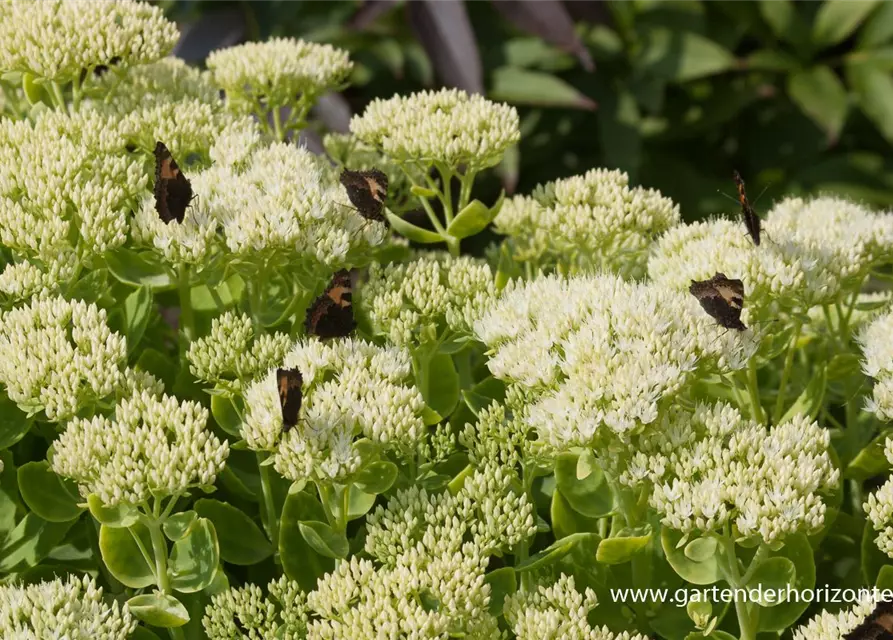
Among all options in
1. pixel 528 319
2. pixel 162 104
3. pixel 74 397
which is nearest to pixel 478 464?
pixel 528 319

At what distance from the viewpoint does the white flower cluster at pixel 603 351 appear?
1.45m

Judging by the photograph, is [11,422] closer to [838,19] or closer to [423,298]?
[423,298]

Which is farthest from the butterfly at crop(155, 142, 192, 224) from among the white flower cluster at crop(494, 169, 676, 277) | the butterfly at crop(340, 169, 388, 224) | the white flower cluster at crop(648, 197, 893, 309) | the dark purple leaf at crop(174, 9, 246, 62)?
the dark purple leaf at crop(174, 9, 246, 62)

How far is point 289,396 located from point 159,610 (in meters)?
0.32

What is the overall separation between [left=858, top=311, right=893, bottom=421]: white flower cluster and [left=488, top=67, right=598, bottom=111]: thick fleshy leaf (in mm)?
1818

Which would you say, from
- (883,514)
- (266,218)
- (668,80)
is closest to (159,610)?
(266,218)

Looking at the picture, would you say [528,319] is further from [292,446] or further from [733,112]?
[733,112]

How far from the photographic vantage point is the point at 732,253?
172cm

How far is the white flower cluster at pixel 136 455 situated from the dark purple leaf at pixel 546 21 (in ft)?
6.68

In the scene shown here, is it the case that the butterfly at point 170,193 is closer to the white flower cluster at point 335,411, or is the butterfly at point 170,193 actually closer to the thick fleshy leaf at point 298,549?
the white flower cluster at point 335,411

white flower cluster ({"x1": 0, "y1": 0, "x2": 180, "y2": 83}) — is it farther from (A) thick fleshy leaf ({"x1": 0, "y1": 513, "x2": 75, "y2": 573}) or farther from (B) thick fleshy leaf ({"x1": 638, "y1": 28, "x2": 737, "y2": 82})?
(B) thick fleshy leaf ({"x1": 638, "y1": 28, "x2": 737, "y2": 82})

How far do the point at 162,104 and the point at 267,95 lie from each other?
0.28 m

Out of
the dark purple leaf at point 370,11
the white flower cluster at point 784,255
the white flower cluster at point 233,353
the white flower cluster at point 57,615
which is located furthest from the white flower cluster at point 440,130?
the dark purple leaf at point 370,11

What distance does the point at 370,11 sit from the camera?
344 cm
